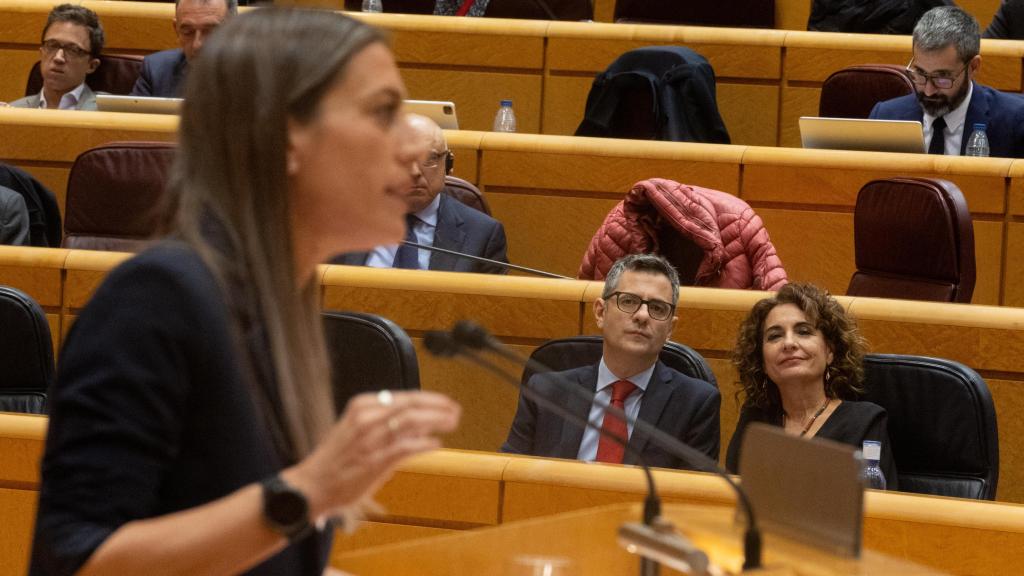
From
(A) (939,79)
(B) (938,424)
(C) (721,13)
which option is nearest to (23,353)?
(B) (938,424)

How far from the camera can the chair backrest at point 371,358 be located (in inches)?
85.8

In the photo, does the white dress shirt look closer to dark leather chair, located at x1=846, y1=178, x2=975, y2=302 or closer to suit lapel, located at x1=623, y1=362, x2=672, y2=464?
suit lapel, located at x1=623, y1=362, x2=672, y2=464

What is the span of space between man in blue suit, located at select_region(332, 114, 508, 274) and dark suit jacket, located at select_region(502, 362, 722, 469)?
75 cm

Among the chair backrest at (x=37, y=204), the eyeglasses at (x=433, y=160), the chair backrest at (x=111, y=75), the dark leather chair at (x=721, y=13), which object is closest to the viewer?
the eyeglasses at (x=433, y=160)

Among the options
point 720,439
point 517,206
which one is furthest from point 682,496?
point 517,206

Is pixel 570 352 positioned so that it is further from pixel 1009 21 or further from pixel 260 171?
pixel 1009 21

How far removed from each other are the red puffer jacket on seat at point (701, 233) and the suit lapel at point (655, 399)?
600 mm

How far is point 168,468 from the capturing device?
2.34 ft

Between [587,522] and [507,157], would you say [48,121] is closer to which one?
[507,157]

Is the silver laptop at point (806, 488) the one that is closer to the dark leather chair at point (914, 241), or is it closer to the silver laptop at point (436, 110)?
the dark leather chair at point (914, 241)

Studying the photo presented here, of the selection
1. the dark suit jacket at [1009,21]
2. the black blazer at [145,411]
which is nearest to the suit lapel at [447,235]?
the dark suit jacket at [1009,21]

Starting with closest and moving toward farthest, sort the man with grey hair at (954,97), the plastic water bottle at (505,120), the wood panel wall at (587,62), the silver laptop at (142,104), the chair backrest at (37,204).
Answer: the chair backrest at (37,204) → the man with grey hair at (954,97) → the silver laptop at (142,104) → the plastic water bottle at (505,120) → the wood panel wall at (587,62)

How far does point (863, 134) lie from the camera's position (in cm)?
334

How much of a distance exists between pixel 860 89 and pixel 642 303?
161cm
